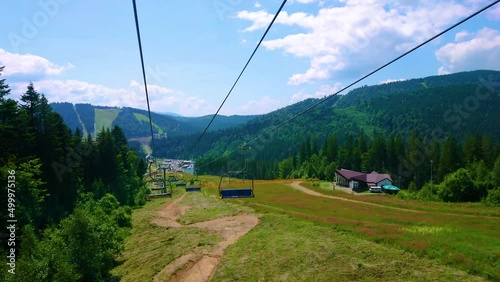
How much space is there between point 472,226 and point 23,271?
43388 mm

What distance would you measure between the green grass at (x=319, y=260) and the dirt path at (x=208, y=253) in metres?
1.47

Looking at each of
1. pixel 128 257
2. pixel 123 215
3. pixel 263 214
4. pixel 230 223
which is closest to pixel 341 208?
pixel 263 214

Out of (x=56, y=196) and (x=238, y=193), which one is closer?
(x=238, y=193)

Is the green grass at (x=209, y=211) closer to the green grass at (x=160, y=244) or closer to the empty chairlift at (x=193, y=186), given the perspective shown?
the green grass at (x=160, y=244)

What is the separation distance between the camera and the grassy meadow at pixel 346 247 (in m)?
25.0

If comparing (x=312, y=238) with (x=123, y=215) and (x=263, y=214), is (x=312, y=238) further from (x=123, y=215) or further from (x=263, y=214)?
(x=123, y=215)

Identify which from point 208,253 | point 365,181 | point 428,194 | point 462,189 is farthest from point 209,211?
point 365,181

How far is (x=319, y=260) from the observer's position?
29.2 metres

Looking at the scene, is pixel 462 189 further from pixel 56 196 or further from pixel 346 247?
pixel 56 196

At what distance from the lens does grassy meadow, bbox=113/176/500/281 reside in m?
25.0

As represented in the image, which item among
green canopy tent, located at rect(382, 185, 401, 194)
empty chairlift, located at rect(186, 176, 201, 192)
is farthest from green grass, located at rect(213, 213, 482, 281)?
green canopy tent, located at rect(382, 185, 401, 194)

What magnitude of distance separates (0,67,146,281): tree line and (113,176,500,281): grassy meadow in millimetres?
5469

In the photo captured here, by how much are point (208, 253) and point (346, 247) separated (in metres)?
15.7

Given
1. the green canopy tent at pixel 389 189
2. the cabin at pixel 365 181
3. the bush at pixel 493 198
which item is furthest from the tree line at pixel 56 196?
the green canopy tent at pixel 389 189
